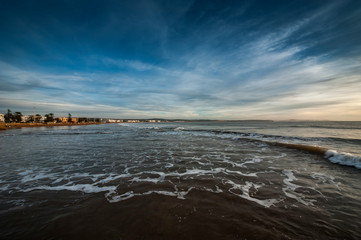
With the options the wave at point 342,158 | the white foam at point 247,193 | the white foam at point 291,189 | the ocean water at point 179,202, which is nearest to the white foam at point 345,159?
the wave at point 342,158

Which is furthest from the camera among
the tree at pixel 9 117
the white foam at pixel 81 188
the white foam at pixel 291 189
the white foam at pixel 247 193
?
the tree at pixel 9 117

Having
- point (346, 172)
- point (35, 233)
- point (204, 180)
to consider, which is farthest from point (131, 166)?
point (346, 172)

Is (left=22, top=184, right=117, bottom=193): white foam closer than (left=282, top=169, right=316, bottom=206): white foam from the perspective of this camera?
No

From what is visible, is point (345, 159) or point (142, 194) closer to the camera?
point (142, 194)

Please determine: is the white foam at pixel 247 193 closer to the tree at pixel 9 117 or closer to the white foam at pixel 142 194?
the white foam at pixel 142 194

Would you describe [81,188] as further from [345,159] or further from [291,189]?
[345,159]

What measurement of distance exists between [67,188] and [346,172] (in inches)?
540

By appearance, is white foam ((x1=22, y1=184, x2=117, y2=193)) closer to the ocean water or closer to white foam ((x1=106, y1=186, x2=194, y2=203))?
the ocean water

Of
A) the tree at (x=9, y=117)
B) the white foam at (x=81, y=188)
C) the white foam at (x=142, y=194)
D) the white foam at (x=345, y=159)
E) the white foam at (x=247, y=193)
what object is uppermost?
the tree at (x=9, y=117)

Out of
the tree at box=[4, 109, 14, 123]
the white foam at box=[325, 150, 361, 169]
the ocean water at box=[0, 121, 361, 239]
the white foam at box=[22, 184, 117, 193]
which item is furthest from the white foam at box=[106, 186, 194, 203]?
the tree at box=[4, 109, 14, 123]

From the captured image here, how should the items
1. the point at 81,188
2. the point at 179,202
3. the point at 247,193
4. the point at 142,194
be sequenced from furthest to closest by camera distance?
1. the point at 81,188
2. the point at 247,193
3. the point at 142,194
4. the point at 179,202

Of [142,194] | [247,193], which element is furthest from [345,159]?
[142,194]

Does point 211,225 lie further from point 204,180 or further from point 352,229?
point 352,229

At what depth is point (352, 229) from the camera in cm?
363
